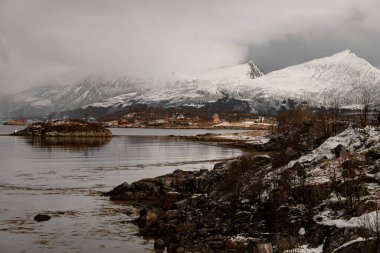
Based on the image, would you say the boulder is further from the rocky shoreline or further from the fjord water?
the rocky shoreline

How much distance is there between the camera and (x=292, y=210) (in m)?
31.2

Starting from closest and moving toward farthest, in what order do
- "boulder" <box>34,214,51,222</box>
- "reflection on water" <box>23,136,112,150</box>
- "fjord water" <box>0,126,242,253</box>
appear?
1. "fjord water" <box>0,126,242,253</box>
2. "boulder" <box>34,214,51,222</box>
3. "reflection on water" <box>23,136,112,150</box>

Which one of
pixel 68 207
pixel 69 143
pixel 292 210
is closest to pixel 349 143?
pixel 292 210

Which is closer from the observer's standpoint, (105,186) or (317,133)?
→ (105,186)

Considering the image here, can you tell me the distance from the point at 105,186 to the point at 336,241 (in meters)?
39.3

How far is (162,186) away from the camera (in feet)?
173

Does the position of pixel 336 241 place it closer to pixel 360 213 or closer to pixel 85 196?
pixel 360 213

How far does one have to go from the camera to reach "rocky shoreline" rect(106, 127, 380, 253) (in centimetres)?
2578

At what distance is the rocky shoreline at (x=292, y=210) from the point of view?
25.8 m

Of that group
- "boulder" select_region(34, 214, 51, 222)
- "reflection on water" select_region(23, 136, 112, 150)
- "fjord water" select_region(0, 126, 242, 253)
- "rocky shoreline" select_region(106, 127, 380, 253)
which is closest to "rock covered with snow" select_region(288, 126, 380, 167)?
"rocky shoreline" select_region(106, 127, 380, 253)

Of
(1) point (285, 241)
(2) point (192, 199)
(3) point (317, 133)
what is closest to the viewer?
(1) point (285, 241)

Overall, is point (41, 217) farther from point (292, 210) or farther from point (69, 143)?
point (69, 143)

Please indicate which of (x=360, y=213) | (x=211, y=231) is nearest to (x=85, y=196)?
(x=211, y=231)

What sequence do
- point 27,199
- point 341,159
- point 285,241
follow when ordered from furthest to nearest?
1. point 27,199
2. point 341,159
3. point 285,241
